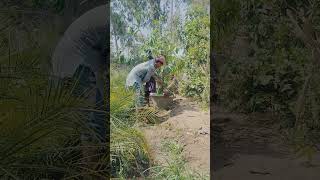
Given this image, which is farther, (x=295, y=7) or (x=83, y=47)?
(x=83, y=47)

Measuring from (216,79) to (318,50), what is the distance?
79cm

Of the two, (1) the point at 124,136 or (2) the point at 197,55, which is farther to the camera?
(1) the point at 124,136

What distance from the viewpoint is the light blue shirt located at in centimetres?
396

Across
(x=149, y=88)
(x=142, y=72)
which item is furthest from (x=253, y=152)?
(x=142, y=72)

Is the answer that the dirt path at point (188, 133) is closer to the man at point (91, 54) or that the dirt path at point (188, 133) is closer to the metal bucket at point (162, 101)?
the metal bucket at point (162, 101)

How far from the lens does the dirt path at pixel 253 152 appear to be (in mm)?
3602

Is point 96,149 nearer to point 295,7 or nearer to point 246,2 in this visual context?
point 246,2

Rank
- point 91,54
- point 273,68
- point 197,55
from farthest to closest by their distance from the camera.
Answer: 1. point 91,54
2. point 197,55
3. point 273,68

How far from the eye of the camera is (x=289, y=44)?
3572 mm

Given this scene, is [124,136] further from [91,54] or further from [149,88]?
[91,54]

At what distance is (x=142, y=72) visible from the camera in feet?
13.0

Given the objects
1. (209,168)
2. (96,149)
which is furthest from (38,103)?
(209,168)

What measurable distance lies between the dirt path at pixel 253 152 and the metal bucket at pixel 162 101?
15.9 inches

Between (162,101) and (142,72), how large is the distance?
11.5 inches
